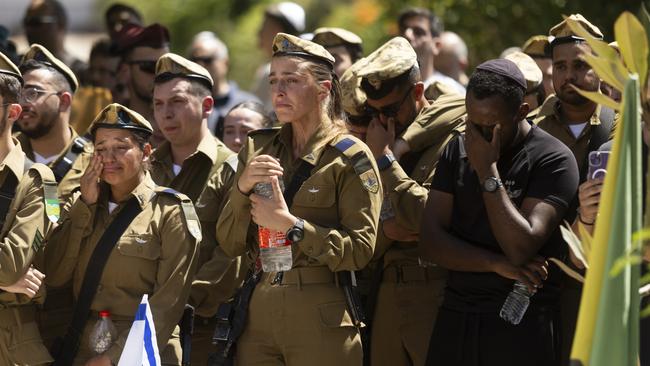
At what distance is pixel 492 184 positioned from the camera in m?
5.05

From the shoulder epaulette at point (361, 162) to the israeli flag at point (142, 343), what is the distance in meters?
1.12

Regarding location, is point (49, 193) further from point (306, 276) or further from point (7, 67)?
point (306, 276)

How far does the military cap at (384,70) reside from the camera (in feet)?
19.9

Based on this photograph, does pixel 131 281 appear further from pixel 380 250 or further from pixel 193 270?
pixel 380 250

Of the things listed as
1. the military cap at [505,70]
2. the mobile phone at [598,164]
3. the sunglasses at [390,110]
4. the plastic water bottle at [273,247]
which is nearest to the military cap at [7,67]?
the plastic water bottle at [273,247]

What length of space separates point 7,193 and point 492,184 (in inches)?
94.7

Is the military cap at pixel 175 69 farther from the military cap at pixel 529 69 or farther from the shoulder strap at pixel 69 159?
the military cap at pixel 529 69

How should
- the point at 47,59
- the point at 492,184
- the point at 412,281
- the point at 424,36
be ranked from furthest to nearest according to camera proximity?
the point at 424,36 → the point at 47,59 → the point at 412,281 → the point at 492,184

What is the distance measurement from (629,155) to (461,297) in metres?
2.23

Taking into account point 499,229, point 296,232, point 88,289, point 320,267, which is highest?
point 499,229

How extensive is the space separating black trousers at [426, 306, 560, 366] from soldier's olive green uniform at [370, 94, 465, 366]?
701mm

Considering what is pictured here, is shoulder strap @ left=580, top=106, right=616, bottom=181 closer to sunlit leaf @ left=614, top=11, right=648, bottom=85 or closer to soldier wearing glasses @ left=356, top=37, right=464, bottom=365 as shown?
soldier wearing glasses @ left=356, top=37, right=464, bottom=365

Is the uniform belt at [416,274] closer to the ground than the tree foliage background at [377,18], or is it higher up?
closer to the ground

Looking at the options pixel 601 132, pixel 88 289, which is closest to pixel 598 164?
pixel 601 132
